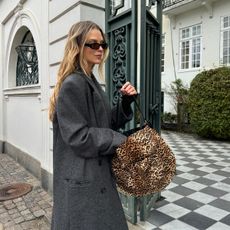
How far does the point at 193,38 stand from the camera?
13.3m

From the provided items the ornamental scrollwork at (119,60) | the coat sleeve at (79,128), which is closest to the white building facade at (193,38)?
the ornamental scrollwork at (119,60)

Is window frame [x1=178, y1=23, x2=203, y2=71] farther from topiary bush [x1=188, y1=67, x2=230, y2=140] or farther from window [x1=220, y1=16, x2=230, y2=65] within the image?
topiary bush [x1=188, y1=67, x2=230, y2=140]

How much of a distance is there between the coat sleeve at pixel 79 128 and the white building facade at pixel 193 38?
11155 mm

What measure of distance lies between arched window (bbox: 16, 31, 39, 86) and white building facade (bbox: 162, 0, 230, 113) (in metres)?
7.99

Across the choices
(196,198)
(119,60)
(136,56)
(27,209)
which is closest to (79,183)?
(136,56)

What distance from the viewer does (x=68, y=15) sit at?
3.81 meters

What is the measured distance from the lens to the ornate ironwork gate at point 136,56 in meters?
3.10

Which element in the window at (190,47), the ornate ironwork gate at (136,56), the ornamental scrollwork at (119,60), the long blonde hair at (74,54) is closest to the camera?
the long blonde hair at (74,54)

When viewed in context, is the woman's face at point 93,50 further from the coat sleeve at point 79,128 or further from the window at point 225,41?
the window at point 225,41

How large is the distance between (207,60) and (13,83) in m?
8.53

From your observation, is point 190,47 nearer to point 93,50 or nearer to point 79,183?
point 93,50

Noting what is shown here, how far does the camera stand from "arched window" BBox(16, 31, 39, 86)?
6242 millimetres

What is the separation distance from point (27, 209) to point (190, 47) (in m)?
11.6

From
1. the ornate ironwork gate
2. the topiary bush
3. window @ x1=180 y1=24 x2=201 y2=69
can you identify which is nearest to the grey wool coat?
the ornate ironwork gate
